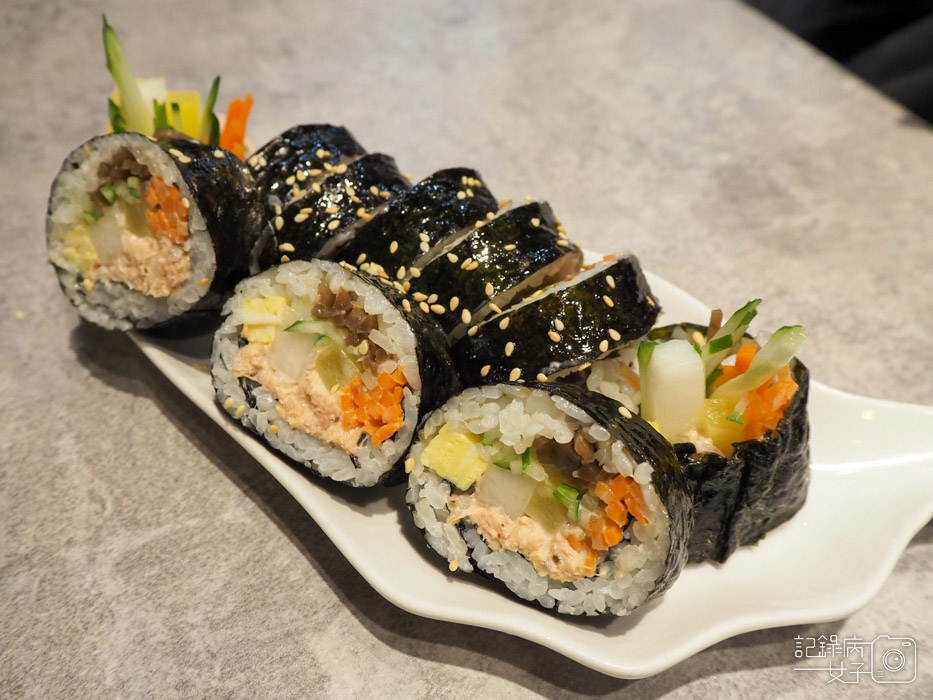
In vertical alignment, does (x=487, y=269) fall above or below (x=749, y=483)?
above

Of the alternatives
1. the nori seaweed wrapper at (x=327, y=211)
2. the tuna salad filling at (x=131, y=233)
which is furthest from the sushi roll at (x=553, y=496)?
the tuna salad filling at (x=131, y=233)

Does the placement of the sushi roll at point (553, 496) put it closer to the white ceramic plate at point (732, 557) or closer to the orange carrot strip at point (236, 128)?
the white ceramic plate at point (732, 557)

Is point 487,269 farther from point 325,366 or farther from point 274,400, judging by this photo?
point 274,400

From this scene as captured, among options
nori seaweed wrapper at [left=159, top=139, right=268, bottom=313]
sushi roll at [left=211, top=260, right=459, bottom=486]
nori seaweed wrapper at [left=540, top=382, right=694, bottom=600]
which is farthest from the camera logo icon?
nori seaweed wrapper at [left=159, top=139, right=268, bottom=313]

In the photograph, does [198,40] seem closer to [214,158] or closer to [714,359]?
[214,158]

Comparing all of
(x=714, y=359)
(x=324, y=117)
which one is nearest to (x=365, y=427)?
(x=714, y=359)

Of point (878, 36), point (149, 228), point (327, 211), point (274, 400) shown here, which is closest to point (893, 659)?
point (274, 400)
